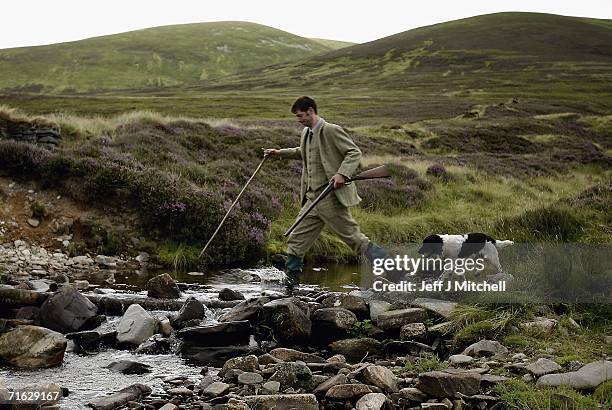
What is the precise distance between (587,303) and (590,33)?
146 meters

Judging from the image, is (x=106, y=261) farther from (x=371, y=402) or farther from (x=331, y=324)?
(x=371, y=402)

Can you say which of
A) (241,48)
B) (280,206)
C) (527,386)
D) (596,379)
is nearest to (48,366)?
(527,386)

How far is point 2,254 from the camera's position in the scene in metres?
11.4

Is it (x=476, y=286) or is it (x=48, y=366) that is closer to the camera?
(x=48, y=366)

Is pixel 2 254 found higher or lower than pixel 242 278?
higher

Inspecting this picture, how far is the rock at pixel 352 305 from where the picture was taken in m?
7.93

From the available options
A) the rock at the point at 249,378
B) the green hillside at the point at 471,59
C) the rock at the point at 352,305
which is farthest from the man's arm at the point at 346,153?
the green hillside at the point at 471,59

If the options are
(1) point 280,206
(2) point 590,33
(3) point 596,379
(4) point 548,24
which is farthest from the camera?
(4) point 548,24

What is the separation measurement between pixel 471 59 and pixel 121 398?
118766 mm

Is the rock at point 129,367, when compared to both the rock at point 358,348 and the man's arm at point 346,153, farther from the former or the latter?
the man's arm at point 346,153

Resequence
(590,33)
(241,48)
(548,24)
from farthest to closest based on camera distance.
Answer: (241,48) < (548,24) < (590,33)

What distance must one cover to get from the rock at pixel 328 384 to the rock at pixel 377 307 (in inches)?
88.8

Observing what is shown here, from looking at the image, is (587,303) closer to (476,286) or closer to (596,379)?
(476,286)

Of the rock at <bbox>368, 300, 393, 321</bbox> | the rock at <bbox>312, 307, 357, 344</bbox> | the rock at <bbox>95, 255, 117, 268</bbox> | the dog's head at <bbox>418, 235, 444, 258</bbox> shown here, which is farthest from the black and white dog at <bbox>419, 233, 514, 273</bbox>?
Result: the rock at <bbox>95, 255, 117, 268</bbox>
